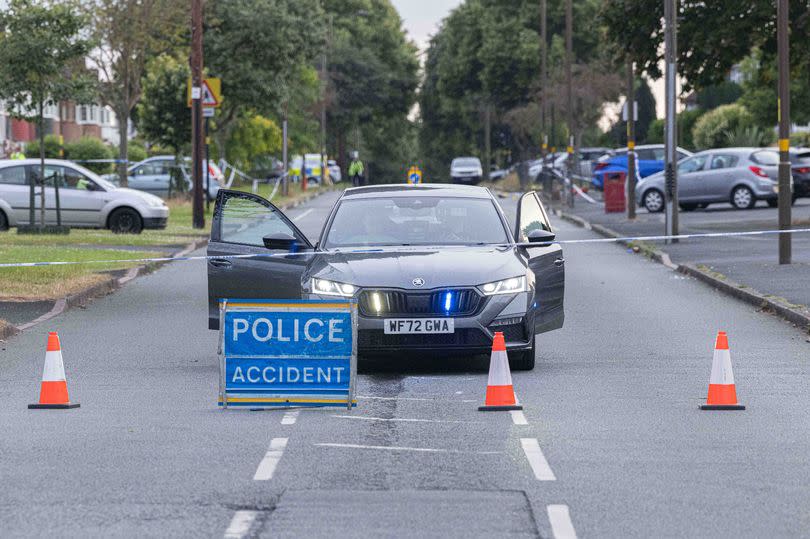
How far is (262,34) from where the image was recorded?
51750 millimetres

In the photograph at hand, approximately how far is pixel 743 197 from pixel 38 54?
18708 millimetres

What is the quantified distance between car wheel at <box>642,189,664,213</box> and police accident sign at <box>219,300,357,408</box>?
31.1 metres

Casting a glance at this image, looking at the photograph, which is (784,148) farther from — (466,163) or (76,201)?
(466,163)

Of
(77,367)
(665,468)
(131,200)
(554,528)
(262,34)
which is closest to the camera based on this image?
(554,528)

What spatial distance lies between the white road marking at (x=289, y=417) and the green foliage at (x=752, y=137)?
167 feet

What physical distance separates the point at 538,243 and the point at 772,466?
4857mm

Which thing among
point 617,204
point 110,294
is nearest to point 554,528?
point 110,294

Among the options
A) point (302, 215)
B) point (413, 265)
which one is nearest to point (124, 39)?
point (302, 215)

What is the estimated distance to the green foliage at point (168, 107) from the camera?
169 feet

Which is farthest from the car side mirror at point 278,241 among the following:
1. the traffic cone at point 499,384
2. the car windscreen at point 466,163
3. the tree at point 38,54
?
the car windscreen at point 466,163

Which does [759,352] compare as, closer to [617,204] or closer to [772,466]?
[772,466]

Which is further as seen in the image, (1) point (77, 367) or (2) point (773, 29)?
(2) point (773, 29)

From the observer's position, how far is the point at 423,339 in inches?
471

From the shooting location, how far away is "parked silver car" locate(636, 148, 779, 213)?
40.3 metres
